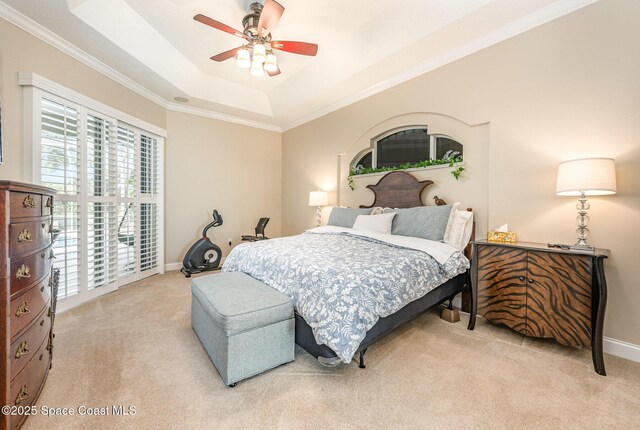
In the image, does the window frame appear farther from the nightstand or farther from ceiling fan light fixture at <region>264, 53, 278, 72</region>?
the nightstand

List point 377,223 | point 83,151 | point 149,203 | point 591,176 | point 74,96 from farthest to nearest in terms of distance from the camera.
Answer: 1. point 149,203
2. point 377,223
3. point 83,151
4. point 74,96
5. point 591,176

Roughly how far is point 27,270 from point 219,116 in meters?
4.42

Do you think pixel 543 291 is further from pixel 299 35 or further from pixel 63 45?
pixel 63 45

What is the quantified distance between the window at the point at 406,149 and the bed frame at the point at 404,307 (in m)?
0.29

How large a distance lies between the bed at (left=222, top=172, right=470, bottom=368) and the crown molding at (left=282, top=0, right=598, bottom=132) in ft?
7.25

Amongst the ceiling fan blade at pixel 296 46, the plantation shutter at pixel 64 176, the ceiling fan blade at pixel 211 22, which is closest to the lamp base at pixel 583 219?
the ceiling fan blade at pixel 296 46

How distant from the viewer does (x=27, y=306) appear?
1.41 m

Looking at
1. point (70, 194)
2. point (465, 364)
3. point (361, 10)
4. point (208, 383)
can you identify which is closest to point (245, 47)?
point (361, 10)

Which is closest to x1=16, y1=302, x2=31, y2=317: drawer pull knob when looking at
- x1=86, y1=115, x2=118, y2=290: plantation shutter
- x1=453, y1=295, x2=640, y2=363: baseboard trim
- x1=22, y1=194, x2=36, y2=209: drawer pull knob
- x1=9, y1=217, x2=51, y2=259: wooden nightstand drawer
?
x1=9, y1=217, x2=51, y2=259: wooden nightstand drawer

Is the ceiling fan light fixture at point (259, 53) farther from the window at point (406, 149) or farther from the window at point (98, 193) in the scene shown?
the window at point (98, 193)

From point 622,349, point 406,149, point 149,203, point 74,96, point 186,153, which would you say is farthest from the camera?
point 186,153

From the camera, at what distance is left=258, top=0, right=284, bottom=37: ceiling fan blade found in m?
2.24

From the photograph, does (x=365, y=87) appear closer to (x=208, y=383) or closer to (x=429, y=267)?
(x=429, y=267)

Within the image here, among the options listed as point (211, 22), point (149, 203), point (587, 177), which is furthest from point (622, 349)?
point (149, 203)
